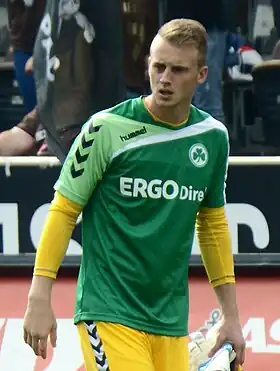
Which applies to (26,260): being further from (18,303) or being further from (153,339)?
(153,339)

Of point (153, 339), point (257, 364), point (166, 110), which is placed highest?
point (166, 110)

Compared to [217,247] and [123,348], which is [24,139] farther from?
[123,348]

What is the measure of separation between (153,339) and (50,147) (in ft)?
6.66

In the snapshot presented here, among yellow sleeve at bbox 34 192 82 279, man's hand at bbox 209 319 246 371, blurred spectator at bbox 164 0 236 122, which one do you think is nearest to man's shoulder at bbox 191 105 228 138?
yellow sleeve at bbox 34 192 82 279

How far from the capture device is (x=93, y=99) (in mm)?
5262

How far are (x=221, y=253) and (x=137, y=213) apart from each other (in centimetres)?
39

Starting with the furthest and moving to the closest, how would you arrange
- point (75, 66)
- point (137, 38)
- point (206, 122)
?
1. point (137, 38)
2. point (75, 66)
3. point (206, 122)

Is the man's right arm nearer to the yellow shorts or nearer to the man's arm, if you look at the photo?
the man's arm

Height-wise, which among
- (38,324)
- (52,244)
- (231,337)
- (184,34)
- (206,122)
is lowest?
(231,337)

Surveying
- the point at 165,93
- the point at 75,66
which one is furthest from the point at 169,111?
the point at 75,66

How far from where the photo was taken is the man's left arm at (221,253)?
363 centimetres

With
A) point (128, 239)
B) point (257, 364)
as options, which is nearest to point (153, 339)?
point (128, 239)

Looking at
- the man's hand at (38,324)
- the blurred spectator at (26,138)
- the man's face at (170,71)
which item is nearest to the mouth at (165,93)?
the man's face at (170,71)

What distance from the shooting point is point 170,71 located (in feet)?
11.0
